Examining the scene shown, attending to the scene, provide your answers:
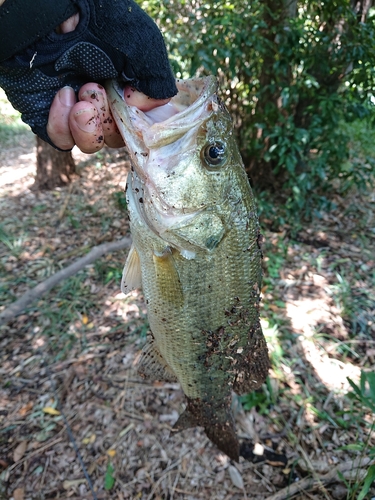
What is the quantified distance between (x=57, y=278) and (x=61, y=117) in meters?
3.01

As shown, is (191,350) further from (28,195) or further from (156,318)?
(28,195)

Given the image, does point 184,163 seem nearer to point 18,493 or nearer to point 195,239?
point 195,239

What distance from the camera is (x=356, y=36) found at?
3.69 metres

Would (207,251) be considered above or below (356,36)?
below

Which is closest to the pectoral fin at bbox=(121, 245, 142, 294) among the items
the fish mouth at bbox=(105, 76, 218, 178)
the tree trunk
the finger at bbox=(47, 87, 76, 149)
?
the fish mouth at bbox=(105, 76, 218, 178)

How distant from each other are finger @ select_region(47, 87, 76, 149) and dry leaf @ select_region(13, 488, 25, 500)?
2.43m

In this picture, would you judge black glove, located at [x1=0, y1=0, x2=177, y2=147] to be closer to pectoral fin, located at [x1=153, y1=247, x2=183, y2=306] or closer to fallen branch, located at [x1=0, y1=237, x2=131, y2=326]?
pectoral fin, located at [x1=153, y1=247, x2=183, y2=306]

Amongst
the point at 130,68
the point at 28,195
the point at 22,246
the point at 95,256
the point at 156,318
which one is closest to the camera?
the point at 130,68

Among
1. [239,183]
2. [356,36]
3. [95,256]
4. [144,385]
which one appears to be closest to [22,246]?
[95,256]

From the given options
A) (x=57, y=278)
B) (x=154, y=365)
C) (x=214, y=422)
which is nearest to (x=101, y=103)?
(x=154, y=365)

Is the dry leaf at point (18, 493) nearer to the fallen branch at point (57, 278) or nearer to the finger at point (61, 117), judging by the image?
the fallen branch at point (57, 278)

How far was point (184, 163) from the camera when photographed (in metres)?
1.49

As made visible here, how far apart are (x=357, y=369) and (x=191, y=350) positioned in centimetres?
218

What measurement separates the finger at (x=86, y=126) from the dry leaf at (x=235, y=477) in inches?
96.1
